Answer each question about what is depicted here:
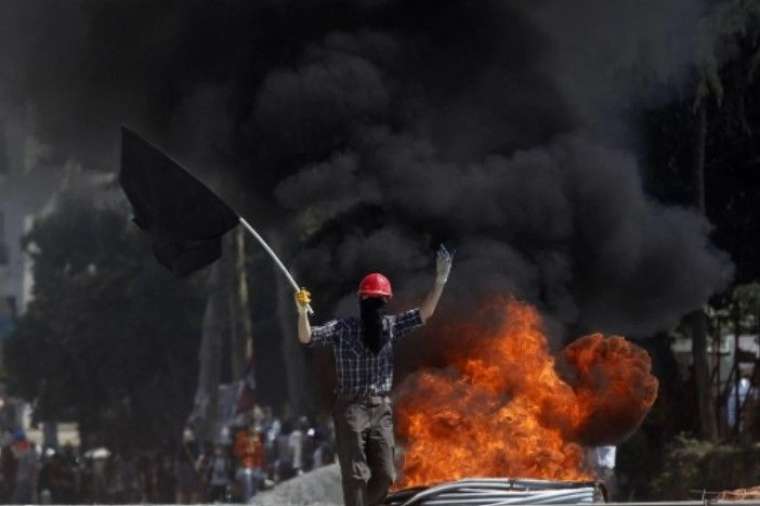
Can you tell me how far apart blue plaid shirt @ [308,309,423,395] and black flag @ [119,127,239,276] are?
6.86ft

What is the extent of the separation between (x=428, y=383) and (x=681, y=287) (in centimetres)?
454

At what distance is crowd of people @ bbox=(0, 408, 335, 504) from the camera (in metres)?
27.7

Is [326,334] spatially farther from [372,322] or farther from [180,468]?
[180,468]

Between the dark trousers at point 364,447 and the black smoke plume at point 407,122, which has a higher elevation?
the black smoke plume at point 407,122

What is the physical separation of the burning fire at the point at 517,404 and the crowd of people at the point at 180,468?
13033 mm

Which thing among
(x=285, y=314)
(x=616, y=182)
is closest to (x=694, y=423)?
(x=285, y=314)

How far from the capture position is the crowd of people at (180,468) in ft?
91.0

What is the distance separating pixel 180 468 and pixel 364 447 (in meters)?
21.7

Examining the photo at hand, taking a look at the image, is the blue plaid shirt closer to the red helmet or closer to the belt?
the belt

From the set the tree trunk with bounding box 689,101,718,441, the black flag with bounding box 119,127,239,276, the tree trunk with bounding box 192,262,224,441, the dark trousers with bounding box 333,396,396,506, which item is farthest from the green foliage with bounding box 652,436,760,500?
the tree trunk with bounding box 192,262,224,441

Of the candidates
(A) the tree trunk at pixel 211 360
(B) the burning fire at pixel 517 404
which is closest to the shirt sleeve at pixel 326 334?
(B) the burning fire at pixel 517 404

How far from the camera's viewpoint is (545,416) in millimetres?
12289

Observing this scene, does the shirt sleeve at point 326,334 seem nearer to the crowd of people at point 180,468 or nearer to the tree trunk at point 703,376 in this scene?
the tree trunk at point 703,376

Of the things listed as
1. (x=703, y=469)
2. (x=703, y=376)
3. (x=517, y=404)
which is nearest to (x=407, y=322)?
(x=517, y=404)
